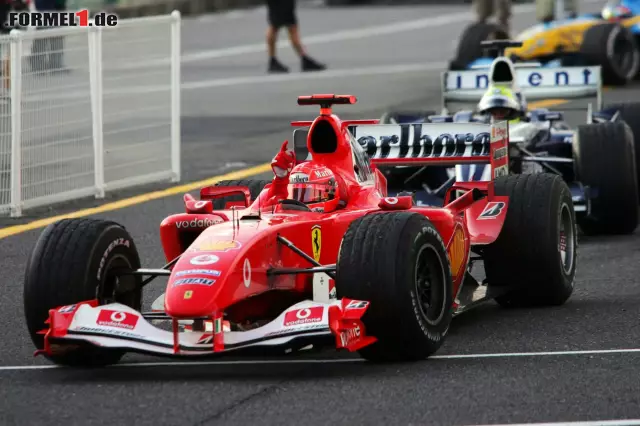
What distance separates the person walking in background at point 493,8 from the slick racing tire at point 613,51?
222 cm

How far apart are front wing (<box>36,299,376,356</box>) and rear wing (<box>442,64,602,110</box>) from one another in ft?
25.5

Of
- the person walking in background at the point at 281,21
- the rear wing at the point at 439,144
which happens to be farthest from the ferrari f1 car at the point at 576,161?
the person walking in background at the point at 281,21

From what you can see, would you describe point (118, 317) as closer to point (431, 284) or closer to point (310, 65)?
point (431, 284)

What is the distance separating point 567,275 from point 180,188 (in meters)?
6.93

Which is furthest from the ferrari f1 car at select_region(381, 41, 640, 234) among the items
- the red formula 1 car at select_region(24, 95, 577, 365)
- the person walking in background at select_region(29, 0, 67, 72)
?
the person walking in background at select_region(29, 0, 67, 72)

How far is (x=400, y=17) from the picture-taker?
1366 inches

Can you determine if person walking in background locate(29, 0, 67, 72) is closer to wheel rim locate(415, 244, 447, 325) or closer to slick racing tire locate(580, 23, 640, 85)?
wheel rim locate(415, 244, 447, 325)

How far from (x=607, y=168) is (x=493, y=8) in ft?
42.8

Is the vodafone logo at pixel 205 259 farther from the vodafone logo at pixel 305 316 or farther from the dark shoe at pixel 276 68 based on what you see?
the dark shoe at pixel 276 68

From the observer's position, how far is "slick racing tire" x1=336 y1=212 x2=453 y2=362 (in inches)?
315

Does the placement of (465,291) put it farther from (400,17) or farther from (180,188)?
(400,17)

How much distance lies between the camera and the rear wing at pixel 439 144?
36.3 feet

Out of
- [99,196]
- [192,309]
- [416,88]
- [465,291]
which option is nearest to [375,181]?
[465,291]

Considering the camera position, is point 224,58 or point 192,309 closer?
point 192,309
